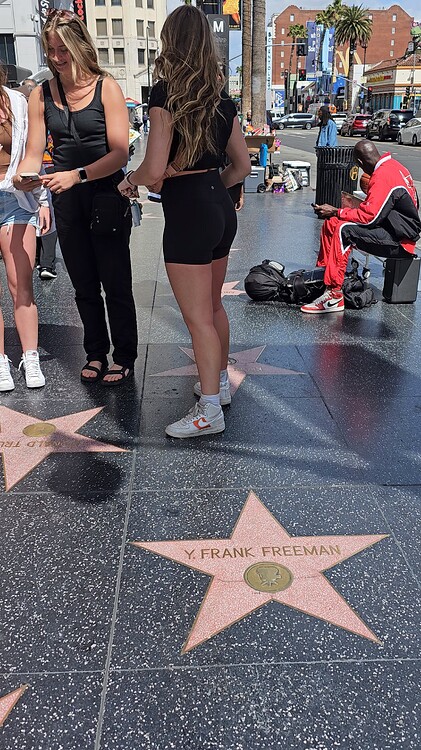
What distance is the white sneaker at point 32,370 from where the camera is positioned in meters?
4.02

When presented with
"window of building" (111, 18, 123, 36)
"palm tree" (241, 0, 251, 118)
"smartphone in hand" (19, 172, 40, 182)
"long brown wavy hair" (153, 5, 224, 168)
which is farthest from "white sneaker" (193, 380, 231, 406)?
"window of building" (111, 18, 123, 36)

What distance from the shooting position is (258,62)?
18438 mm

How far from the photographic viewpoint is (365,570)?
236cm

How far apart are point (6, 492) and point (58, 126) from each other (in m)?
1.94

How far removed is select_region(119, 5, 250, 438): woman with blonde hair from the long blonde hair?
72 centimetres

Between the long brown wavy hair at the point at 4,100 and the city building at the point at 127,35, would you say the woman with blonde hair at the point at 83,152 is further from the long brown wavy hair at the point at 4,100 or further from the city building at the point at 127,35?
the city building at the point at 127,35

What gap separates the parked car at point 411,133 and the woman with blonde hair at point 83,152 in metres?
30.6

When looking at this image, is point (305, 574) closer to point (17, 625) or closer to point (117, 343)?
point (17, 625)

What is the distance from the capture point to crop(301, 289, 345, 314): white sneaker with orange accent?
5.48m

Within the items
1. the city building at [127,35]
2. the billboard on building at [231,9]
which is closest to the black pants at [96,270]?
the billboard on building at [231,9]

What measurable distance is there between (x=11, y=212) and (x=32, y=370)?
0.98 m

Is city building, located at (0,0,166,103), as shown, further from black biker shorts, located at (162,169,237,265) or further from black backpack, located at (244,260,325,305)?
black biker shorts, located at (162,169,237,265)

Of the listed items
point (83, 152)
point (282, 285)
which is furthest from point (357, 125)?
point (83, 152)

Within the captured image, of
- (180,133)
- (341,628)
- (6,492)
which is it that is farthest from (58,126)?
(341,628)
